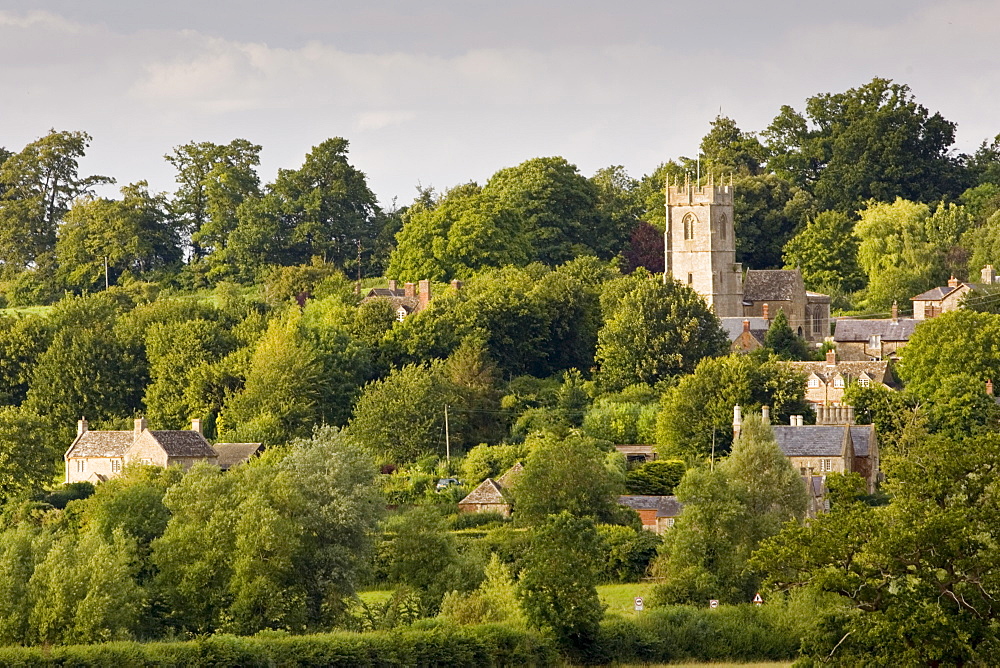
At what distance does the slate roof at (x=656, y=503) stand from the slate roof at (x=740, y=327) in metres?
18.0

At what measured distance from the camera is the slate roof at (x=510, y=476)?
7225 cm

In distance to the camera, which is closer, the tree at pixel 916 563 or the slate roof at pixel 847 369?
the tree at pixel 916 563

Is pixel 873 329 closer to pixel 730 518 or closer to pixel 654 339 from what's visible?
pixel 654 339

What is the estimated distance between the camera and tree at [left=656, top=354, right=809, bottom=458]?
7669cm

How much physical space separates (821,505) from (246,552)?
22147 mm

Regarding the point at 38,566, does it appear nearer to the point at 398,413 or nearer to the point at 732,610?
the point at 732,610

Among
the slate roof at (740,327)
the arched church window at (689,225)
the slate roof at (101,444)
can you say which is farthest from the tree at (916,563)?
the arched church window at (689,225)

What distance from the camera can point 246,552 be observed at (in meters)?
57.1

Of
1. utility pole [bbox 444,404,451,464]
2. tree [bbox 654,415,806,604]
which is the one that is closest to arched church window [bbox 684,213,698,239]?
utility pole [bbox 444,404,451,464]

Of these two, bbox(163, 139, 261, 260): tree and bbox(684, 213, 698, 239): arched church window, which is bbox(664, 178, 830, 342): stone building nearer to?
bbox(684, 213, 698, 239): arched church window

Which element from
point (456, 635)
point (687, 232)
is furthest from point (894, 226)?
point (456, 635)

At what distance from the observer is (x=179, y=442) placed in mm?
77250

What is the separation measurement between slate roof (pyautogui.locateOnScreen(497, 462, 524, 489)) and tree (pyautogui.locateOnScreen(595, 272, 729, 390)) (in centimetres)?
1123

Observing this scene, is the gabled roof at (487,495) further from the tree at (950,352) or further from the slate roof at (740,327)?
the slate roof at (740,327)
